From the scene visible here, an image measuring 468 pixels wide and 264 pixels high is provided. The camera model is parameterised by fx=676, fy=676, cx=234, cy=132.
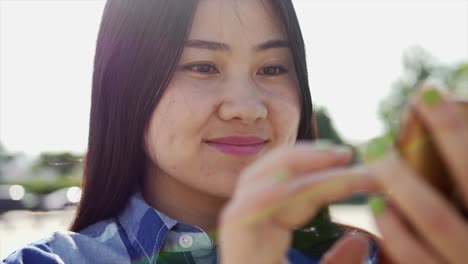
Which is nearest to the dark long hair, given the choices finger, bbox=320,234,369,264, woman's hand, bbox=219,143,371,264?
finger, bbox=320,234,369,264

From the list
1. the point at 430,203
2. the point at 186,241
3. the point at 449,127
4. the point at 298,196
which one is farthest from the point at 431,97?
the point at 186,241

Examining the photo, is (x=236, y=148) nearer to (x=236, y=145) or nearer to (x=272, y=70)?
(x=236, y=145)

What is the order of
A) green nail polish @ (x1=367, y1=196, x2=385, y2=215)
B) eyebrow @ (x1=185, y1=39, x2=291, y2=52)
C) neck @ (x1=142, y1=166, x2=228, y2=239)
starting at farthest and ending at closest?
neck @ (x1=142, y1=166, x2=228, y2=239), eyebrow @ (x1=185, y1=39, x2=291, y2=52), green nail polish @ (x1=367, y1=196, x2=385, y2=215)

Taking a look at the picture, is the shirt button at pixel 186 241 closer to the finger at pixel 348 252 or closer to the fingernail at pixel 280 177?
the finger at pixel 348 252

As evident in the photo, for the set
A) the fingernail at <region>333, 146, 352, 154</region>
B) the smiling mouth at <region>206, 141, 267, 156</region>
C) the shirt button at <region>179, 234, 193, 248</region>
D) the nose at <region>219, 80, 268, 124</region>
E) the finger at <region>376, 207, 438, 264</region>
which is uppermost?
the fingernail at <region>333, 146, 352, 154</region>

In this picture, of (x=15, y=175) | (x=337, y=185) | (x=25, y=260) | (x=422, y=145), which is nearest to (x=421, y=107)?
(x=422, y=145)

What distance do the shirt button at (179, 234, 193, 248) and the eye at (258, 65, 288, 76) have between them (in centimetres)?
66

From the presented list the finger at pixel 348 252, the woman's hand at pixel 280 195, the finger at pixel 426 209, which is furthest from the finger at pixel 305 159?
the finger at pixel 348 252

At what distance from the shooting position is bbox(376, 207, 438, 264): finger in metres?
1.10

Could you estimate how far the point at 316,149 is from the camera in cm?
118

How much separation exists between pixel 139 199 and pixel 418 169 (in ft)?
5.61

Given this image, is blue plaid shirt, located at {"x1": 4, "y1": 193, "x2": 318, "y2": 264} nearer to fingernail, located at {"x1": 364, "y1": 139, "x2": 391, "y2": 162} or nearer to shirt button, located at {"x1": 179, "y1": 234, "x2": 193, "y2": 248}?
shirt button, located at {"x1": 179, "y1": 234, "x2": 193, "y2": 248}

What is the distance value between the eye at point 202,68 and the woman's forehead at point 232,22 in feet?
0.32

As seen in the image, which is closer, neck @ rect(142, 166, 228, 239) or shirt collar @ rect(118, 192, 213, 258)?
shirt collar @ rect(118, 192, 213, 258)
